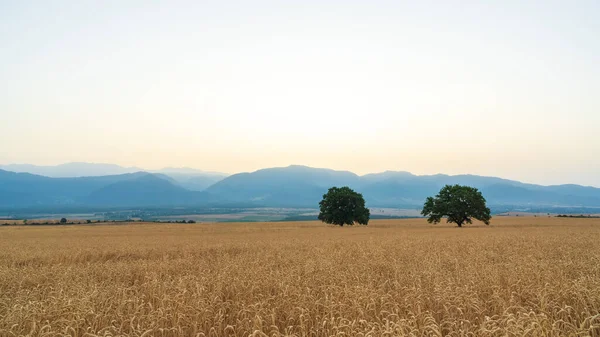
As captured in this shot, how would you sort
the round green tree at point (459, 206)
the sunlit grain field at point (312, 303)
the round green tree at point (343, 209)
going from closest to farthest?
the sunlit grain field at point (312, 303) → the round green tree at point (459, 206) → the round green tree at point (343, 209)

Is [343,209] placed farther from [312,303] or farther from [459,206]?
[312,303]

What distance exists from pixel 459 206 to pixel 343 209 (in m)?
23.1

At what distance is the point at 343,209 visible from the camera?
84.2 metres

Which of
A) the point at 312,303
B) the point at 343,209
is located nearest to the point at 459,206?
Result: the point at 343,209

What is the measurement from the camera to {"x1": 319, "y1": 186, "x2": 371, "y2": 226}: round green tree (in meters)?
83.5

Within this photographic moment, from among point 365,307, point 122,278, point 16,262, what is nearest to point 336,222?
point 16,262

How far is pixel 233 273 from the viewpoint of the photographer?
45.7 ft

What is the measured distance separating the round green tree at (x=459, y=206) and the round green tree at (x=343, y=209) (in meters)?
13.8

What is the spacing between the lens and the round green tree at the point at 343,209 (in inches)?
3287

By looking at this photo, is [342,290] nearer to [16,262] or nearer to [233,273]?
[233,273]

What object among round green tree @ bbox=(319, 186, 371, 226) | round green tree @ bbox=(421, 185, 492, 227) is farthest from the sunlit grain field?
round green tree @ bbox=(319, 186, 371, 226)

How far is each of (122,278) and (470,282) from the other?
40.5 feet

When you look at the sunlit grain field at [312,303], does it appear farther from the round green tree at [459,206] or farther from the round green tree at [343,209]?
the round green tree at [343,209]

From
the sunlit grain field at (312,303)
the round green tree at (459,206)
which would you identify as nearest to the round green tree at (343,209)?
the round green tree at (459,206)
